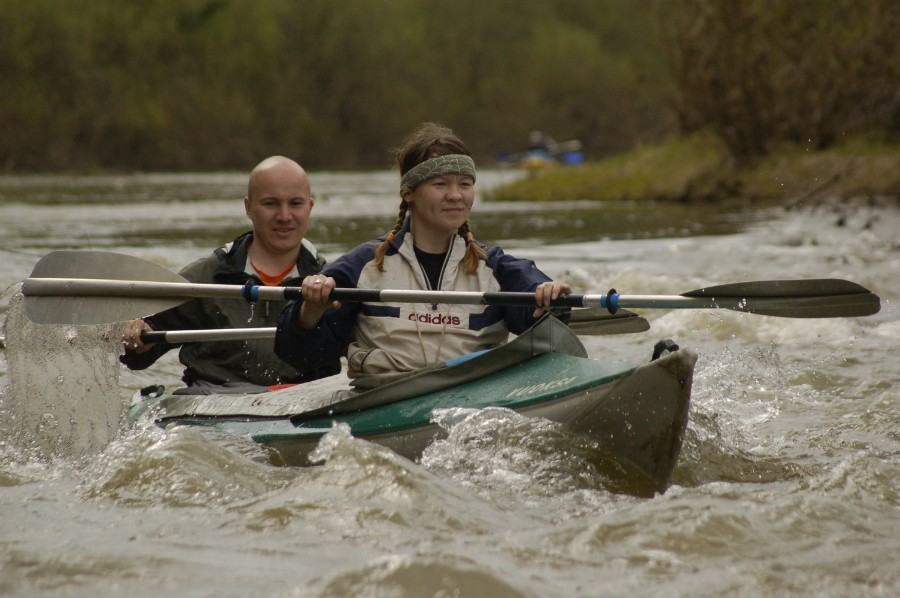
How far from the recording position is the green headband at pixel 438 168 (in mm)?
4020

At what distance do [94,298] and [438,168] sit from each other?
5.53ft

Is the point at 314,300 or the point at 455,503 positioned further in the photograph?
the point at 314,300

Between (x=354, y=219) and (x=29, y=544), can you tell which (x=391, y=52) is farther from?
(x=29, y=544)

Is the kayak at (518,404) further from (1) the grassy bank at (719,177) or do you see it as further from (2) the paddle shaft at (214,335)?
(1) the grassy bank at (719,177)

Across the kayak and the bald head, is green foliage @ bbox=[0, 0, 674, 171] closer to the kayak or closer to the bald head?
the bald head

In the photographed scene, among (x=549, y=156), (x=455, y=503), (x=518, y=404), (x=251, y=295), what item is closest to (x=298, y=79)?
(x=549, y=156)

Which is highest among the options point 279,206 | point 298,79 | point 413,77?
point 413,77

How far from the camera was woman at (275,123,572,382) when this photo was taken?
159 inches

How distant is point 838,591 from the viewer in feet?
9.23

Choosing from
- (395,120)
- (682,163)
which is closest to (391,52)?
(395,120)

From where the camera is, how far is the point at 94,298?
474cm

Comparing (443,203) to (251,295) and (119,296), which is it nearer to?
(251,295)

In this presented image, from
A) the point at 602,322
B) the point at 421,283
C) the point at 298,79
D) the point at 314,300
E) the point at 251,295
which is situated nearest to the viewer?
the point at 314,300

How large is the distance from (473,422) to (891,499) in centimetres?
136
